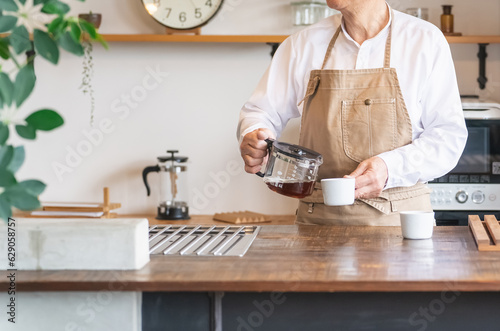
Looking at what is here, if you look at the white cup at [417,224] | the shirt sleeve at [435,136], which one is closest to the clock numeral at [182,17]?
the shirt sleeve at [435,136]

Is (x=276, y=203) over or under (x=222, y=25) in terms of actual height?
under

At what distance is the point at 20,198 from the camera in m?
0.69

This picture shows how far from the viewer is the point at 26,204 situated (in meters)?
0.69

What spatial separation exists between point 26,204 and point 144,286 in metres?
0.66

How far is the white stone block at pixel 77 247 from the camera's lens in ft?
4.67

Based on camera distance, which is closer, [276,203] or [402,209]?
[402,209]

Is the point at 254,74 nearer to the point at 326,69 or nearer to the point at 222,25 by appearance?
the point at 222,25

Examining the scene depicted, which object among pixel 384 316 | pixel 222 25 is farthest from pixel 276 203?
pixel 384 316

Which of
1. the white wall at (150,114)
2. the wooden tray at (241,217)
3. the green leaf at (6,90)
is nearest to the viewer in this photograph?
the green leaf at (6,90)

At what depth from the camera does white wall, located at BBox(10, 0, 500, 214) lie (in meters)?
3.45

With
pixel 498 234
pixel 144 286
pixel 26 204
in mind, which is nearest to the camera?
pixel 26 204

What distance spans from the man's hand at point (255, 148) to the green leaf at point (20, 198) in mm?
1318

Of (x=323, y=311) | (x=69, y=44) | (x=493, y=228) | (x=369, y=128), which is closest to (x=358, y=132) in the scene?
(x=369, y=128)

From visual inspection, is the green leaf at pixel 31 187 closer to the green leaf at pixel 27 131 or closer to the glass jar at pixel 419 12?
the green leaf at pixel 27 131
